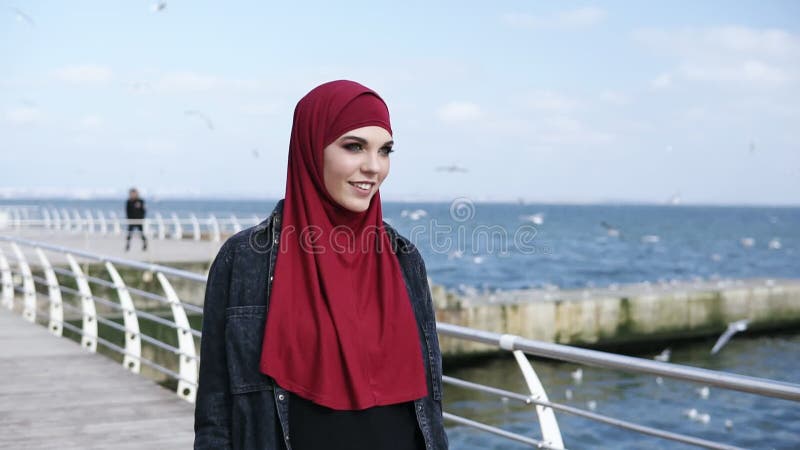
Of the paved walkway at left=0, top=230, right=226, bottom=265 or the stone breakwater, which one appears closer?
the stone breakwater

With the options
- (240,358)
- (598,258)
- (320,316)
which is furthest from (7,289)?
(598,258)

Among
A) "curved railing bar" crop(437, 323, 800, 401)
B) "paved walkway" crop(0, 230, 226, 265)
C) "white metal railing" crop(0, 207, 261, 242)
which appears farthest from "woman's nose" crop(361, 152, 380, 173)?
"white metal railing" crop(0, 207, 261, 242)

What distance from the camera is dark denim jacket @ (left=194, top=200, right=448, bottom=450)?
1.85 m

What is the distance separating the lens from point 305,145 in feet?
6.25

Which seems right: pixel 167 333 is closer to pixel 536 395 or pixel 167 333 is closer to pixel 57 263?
pixel 57 263

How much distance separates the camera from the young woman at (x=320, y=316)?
1.85 meters

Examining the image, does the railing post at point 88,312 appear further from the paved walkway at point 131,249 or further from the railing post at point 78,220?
the railing post at point 78,220

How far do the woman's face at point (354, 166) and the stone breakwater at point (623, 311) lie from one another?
14324mm

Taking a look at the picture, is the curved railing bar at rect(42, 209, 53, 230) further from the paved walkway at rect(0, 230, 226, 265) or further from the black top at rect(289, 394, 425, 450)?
the black top at rect(289, 394, 425, 450)

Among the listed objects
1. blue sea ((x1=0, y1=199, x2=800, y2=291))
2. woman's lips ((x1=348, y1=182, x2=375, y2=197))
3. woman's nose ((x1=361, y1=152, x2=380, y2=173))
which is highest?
woman's nose ((x1=361, y1=152, x2=380, y2=173))

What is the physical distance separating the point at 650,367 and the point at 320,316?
1235mm

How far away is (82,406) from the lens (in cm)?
561

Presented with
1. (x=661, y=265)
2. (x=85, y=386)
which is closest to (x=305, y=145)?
(x=85, y=386)

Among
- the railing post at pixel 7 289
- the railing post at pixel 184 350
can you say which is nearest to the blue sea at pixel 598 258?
the railing post at pixel 7 289
